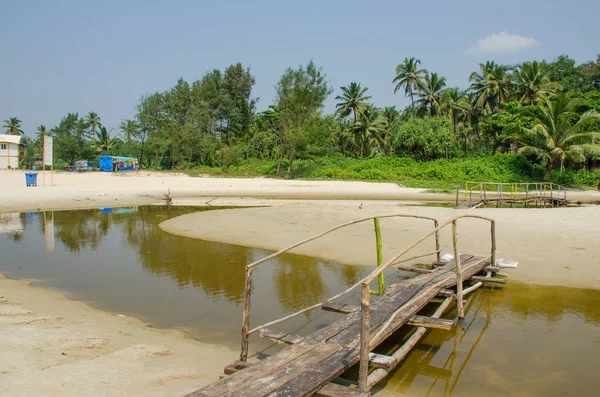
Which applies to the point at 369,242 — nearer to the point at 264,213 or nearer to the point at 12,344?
the point at 264,213

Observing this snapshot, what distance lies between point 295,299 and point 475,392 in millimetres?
3921

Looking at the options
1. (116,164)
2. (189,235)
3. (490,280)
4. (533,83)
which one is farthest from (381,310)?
(116,164)

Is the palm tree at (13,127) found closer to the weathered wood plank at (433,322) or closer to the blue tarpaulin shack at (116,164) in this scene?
the blue tarpaulin shack at (116,164)

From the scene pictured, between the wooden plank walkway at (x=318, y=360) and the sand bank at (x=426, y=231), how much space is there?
4.42 meters

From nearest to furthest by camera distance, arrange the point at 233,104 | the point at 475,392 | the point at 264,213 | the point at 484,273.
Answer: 1. the point at 475,392
2. the point at 484,273
3. the point at 264,213
4. the point at 233,104

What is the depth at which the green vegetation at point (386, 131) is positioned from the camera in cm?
3641

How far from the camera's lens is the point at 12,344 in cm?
541

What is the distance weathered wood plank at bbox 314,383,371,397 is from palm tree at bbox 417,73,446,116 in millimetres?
50826

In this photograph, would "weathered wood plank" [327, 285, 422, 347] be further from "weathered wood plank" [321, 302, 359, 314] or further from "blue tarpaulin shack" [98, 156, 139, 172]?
"blue tarpaulin shack" [98, 156, 139, 172]

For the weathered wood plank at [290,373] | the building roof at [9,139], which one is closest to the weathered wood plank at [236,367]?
the weathered wood plank at [290,373]

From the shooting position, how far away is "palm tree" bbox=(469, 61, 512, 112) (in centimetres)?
4678

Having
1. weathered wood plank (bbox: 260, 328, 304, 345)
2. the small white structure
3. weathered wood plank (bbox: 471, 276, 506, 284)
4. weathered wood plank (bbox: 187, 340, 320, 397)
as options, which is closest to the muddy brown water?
weathered wood plank (bbox: 471, 276, 506, 284)

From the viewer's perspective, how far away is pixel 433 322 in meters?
6.01

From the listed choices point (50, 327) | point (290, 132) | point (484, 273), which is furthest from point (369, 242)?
point (290, 132)
